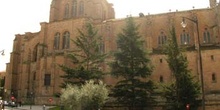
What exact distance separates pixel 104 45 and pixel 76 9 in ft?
41.8

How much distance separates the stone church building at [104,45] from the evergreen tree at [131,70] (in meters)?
6.60

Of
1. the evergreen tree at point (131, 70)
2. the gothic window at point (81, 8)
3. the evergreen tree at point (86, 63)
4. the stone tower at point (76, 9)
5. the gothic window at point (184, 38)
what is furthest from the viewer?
the gothic window at point (81, 8)

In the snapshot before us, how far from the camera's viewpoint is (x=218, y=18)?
141 ft

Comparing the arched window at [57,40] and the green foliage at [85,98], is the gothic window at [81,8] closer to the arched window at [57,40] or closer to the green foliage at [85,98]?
the arched window at [57,40]

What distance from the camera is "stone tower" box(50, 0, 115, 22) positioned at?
56094 millimetres

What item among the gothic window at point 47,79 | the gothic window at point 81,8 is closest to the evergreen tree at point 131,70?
the gothic window at point 47,79

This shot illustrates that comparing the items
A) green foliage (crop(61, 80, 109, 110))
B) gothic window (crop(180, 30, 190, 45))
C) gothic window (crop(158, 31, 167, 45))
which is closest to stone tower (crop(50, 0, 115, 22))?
gothic window (crop(158, 31, 167, 45))

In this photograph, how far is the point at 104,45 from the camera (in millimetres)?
49375

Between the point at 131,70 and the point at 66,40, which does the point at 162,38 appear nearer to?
the point at 131,70

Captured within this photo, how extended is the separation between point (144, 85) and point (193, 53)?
35.5 ft

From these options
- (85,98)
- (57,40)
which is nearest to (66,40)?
(57,40)

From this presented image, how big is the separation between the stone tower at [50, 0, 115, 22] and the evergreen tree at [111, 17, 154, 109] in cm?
1978

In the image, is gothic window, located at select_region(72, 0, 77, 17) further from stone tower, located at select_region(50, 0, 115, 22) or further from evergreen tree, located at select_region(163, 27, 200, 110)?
evergreen tree, located at select_region(163, 27, 200, 110)

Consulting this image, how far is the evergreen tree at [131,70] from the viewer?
33.6 metres
